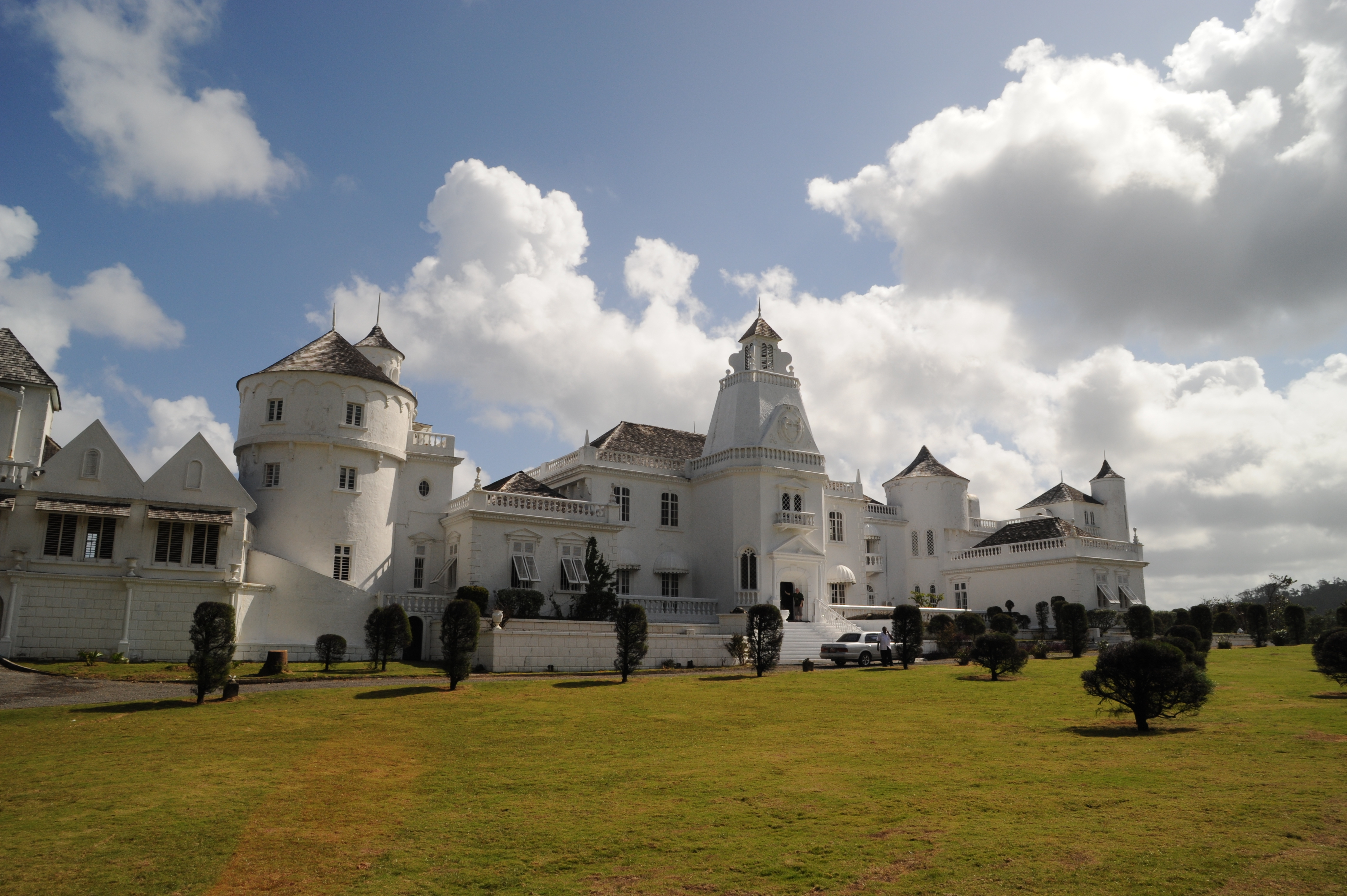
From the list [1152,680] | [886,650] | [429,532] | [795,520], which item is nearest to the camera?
[1152,680]

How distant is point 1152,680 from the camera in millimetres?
17438

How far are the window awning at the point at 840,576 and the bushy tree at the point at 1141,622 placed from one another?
47.7 feet

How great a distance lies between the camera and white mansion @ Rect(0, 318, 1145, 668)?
106 ft

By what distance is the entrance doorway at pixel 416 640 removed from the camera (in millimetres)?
36969

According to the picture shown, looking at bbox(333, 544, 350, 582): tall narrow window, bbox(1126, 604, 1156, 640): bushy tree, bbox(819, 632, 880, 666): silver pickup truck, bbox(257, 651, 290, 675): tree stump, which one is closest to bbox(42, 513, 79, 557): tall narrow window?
bbox(257, 651, 290, 675): tree stump

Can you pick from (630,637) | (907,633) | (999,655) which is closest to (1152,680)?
(999,655)

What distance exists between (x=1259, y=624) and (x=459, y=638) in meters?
42.8

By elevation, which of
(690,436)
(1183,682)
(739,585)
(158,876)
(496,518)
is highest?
(690,436)

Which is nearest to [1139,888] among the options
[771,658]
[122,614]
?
[771,658]

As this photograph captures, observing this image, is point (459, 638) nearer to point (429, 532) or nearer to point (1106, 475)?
point (429, 532)

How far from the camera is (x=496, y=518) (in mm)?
40719

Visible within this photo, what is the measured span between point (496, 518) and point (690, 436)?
1699cm

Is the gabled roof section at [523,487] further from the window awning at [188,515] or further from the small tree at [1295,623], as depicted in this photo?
the small tree at [1295,623]

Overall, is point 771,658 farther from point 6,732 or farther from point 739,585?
point 6,732
